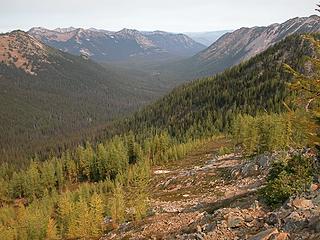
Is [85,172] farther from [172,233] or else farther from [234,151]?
[172,233]

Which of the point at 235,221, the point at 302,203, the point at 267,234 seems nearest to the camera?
the point at 267,234

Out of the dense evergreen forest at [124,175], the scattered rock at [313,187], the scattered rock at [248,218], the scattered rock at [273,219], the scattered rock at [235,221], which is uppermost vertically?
the scattered rock at [313,187]

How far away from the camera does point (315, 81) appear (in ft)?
76.3

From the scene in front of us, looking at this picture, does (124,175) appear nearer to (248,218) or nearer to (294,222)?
(248,218)

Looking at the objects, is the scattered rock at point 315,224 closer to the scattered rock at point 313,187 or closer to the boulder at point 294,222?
the boulder at point 294,222

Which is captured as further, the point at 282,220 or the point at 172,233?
the point at 172,233

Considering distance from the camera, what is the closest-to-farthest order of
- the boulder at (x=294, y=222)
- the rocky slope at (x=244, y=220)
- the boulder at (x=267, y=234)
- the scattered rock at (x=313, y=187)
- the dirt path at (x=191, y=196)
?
1. the boulder at (x=267, y=234)
2. the boulder at (x=294, y=222)
3. the rocky slope at (x=244, y=220)
4. the scattered rock at (x=313, y=187)
5. the dirt path at (x=191, y=196)

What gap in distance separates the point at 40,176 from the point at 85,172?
19418 millimetres

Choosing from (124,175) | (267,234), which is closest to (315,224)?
(267,234)

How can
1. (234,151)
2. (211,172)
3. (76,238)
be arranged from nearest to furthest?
1. (76,238)
2. (211,172)
3. (234,151)

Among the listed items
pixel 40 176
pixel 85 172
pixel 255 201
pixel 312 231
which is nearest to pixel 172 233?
pixel 255 201

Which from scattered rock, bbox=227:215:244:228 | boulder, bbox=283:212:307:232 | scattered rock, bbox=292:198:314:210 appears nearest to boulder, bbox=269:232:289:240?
boulder, bbox=283:212:307:232

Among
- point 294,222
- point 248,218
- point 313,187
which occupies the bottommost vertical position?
point 248,218

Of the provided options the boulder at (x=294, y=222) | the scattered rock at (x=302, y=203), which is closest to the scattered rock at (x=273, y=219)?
the boulder at (x=294, y=222)
